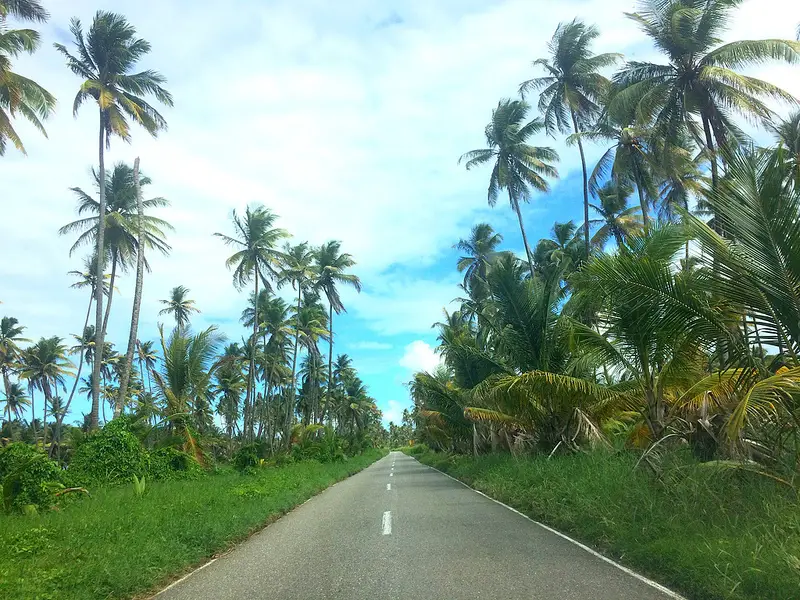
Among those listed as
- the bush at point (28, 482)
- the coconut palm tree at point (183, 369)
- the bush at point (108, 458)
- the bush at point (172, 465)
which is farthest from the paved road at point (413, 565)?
the coconut palm tree at point (183, 369)

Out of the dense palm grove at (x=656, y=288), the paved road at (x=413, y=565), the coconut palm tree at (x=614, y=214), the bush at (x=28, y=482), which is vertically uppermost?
the coconut palm tree at (x=614, y=214)

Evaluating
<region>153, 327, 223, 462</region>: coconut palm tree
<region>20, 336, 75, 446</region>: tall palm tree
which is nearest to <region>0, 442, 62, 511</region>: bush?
<region>153, 327, 223, 462</region>: coconut palm tree

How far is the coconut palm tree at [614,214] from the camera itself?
29609 millimetres

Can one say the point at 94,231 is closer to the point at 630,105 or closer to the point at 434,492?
the point at 434,492

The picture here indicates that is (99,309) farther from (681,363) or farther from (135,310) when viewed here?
(681,363)

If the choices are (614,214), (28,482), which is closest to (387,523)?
(28,482)

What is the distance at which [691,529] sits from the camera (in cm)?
581

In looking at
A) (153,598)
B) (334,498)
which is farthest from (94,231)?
(153,598)

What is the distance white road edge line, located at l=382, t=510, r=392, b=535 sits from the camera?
8.47 meters

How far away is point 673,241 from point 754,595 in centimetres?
499

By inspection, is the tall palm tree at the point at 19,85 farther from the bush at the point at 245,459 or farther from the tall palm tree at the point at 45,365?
the tall palm tree at the point at 45,365

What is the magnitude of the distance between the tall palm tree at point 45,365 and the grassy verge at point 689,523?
157 feet

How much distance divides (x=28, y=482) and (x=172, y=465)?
788cm

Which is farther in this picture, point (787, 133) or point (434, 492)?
point (787, 133)
